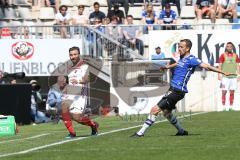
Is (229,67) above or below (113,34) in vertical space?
below

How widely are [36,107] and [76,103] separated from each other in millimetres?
9797

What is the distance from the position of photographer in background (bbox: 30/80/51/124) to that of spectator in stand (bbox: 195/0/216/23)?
313 inches

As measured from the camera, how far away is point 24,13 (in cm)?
3538

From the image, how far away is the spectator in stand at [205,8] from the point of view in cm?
3428

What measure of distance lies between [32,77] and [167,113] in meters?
14.2

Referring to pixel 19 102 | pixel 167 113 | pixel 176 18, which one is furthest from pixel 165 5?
pixel 167 113

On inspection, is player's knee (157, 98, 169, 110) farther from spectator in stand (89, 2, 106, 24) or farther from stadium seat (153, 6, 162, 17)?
stadium seat (153, 6, 162, 17)

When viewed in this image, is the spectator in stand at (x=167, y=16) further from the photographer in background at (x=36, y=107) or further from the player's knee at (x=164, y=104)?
the player's knee at (x=164, y=104)

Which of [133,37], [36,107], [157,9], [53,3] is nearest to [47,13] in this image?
[53,3]

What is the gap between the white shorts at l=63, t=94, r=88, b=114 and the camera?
17859mm

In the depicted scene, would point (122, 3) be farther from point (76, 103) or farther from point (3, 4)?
point (76, 103)

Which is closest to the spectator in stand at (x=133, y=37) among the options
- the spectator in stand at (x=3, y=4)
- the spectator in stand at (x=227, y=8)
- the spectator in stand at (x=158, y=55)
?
the spectator in stand at (x=158, y=55)

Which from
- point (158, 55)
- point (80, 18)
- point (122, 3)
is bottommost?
point (158, 55)

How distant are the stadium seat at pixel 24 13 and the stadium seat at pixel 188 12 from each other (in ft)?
18.7
